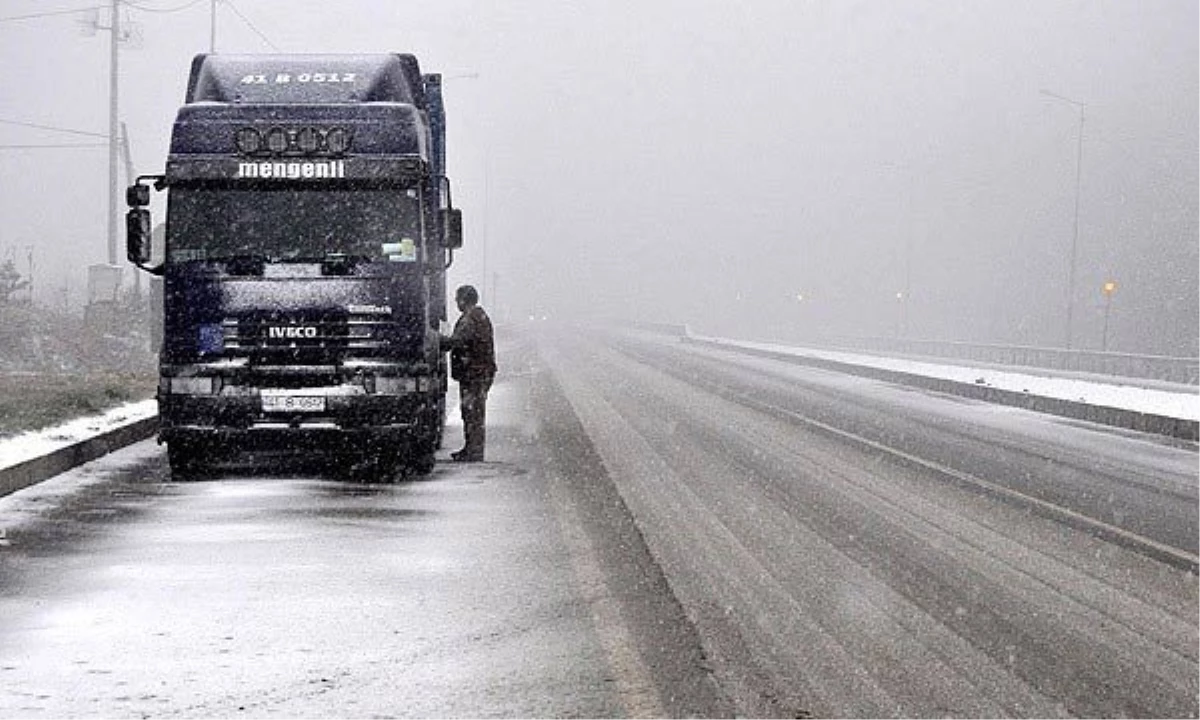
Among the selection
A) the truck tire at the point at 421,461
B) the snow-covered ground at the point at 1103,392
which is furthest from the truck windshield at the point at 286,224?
the snow-covered ground at the point at 1103,392

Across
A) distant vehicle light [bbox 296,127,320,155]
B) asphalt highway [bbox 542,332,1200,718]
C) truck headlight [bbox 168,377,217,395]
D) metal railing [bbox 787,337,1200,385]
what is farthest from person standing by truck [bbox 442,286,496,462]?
metal railing [bbox 787,337,1200,385]

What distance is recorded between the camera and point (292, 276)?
13422 mm

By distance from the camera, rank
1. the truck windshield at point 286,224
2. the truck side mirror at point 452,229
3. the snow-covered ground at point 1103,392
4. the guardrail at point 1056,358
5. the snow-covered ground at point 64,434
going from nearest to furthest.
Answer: the snow-covered ground at point 64,434 < the truck windshield at point 286,224 < the truck side mirror at point 452,229 < the snow-covered ground at point 1103,392 < the guardrail at point 1056,358

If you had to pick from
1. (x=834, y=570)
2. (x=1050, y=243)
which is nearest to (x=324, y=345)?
(x=834, y=570)

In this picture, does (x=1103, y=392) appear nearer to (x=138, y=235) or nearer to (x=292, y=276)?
(x=292, y=276)

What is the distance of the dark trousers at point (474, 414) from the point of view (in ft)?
50.6

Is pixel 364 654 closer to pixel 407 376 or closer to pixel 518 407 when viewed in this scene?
pixel 407 376

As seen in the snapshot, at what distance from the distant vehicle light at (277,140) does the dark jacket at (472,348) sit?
9.64 feet

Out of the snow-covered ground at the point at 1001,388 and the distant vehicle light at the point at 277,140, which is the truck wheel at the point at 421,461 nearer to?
the distant vehicle light at the point at 277,140

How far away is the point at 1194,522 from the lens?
11.5 metres

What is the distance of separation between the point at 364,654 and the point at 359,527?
13.6 feet

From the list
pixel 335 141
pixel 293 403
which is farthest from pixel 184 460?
pixel 335 141

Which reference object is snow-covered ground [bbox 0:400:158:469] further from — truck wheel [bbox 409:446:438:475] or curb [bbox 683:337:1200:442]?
curb [bbox 683:337:1200:442]

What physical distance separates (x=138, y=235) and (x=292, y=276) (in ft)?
4.63
